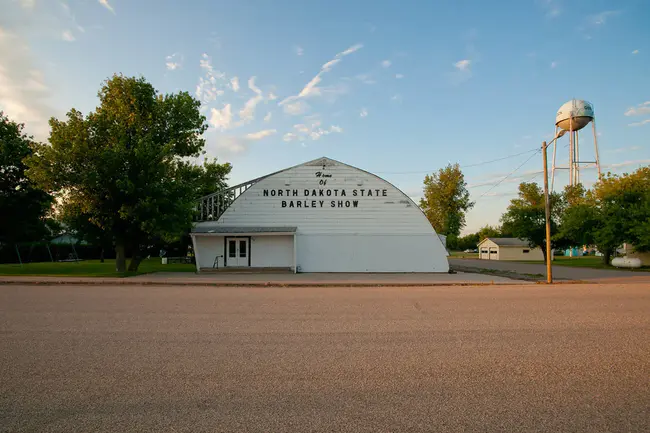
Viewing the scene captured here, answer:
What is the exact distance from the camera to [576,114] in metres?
43.9

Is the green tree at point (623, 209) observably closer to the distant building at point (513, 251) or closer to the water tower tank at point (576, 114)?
the water tower tank at point (576, 114)

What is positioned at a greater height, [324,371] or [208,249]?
[208,249]

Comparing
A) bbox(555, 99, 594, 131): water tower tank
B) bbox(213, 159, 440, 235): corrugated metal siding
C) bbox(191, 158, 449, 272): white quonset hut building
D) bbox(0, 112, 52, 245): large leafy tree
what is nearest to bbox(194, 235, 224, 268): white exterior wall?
bbox(191, 158, 449, 272): white quonset hut building

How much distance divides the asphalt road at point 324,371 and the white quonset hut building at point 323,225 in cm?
1710

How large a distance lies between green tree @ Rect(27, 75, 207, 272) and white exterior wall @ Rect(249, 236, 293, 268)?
458 cm

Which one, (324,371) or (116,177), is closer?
(324,371)

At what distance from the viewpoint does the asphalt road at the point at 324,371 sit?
3852 mm

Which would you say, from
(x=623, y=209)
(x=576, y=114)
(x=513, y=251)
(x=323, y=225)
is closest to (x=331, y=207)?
(x=323, y=225)

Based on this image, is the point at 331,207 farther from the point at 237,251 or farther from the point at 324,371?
the point at 324,371

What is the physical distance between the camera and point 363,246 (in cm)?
2756

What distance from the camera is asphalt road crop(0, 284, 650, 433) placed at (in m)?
3.85

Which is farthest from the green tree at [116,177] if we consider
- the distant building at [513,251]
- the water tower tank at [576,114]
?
the distant building at [513,251]

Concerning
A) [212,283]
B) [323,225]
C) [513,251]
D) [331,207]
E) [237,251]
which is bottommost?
[513,251]

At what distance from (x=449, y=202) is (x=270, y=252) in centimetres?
4188
